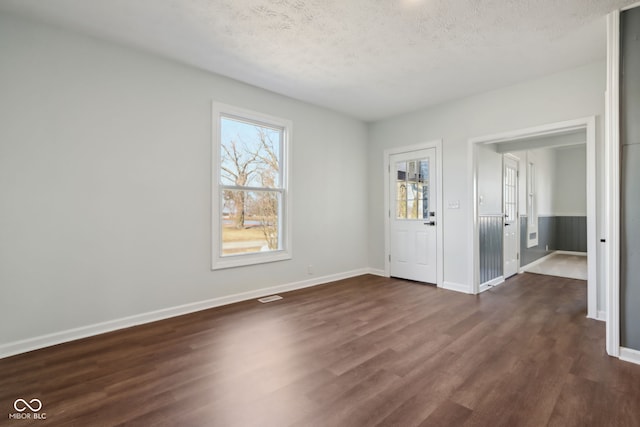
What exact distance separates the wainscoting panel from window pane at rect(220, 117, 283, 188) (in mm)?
3140

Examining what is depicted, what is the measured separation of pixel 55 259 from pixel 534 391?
3843mm

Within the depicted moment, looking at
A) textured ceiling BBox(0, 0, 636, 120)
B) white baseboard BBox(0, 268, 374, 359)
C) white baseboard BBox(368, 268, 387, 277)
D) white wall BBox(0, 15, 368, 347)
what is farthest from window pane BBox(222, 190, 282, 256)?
white baseboard BBox(368, 268, 387, 277)

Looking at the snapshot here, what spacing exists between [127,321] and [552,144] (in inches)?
234

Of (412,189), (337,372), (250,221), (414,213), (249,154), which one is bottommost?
(337,372)

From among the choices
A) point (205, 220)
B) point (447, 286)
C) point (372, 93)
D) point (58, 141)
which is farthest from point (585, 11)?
point (58, 141)

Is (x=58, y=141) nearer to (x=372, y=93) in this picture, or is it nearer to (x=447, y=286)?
(x=372, y=93)

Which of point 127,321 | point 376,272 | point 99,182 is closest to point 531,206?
point 376,272

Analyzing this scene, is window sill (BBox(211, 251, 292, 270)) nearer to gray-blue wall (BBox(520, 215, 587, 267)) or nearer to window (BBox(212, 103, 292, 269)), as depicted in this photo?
window (BBox(212, 103, 292, 269))

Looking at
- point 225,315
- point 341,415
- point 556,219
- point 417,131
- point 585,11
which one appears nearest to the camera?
point 341,415

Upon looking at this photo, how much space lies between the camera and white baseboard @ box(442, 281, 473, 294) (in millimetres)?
4238

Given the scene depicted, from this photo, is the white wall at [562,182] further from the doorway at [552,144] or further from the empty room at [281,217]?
the empty room at [281,217]

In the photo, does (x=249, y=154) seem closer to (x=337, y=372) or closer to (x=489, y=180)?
(x=337, y=372)

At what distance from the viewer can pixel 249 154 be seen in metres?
4.01

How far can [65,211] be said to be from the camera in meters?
2.67
